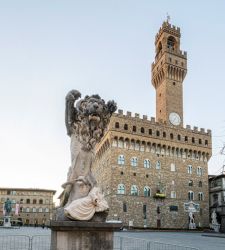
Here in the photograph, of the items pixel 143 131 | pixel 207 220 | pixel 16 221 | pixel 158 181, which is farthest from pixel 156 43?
pixel 16 221

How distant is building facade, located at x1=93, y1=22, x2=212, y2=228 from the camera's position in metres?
51.0

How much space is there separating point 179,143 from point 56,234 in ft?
172

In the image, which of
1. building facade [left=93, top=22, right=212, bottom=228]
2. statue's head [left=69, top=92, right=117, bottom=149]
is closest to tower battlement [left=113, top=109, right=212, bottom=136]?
building facade [left=93, top=22, right=212, bottom=228]

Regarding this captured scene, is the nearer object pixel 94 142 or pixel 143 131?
pixel 94 142

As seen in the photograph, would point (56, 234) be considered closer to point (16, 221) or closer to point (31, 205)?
point (16, 221)

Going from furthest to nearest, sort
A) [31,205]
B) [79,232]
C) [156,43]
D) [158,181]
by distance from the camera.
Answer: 1. [31,205]
2. [156,43]
3. [158,181]
4. [79,232]

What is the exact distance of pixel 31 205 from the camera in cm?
10106

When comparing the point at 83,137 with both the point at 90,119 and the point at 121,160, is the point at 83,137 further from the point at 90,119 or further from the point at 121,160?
the point at 121,160

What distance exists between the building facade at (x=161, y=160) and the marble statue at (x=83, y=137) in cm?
4404

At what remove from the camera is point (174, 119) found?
5784cm

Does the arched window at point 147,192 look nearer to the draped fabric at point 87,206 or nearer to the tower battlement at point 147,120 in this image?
the tower battlement at point 147,120

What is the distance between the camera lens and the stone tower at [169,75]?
5806 cm

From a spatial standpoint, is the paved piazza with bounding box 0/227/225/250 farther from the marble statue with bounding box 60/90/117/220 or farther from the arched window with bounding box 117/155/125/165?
the arched window with bounding box 117/155/125/165

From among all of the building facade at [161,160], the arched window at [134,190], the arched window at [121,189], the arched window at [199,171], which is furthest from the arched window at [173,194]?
the arched window at [121,189]
